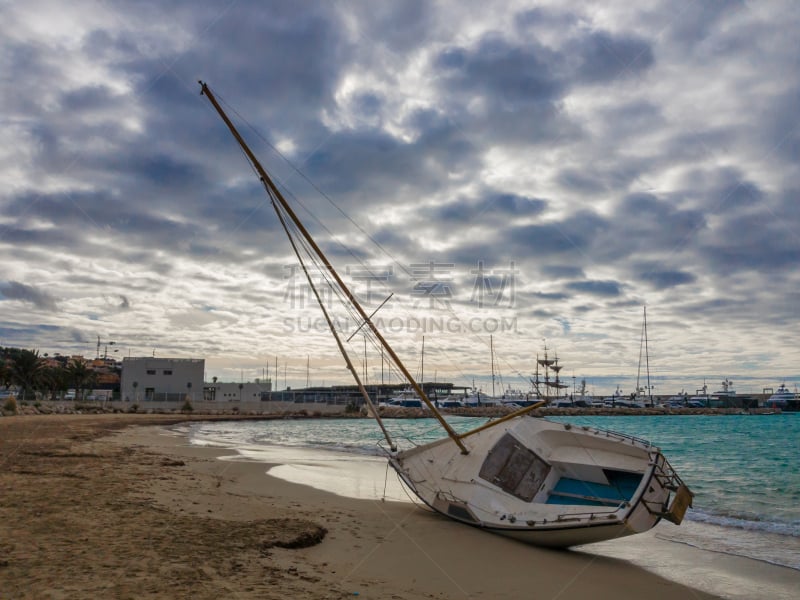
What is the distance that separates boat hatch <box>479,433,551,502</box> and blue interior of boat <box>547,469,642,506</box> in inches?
20.9

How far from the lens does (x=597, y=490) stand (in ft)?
43.4

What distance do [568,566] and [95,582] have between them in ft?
25.7

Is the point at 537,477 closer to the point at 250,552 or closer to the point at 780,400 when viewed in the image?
the point at 250,552

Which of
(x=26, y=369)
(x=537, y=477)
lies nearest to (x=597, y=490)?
(x=537, y=477)

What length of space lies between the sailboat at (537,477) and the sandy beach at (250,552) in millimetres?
460

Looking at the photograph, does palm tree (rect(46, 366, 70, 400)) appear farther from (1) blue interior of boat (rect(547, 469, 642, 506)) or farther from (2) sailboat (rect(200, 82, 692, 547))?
(1) blue interior of boat (rect(547, 469, 642, 506))

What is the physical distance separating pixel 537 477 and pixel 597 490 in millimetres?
1467

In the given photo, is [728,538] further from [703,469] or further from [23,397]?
[23,397]

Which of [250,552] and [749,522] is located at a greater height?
[250,552]

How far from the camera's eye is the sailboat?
10953 millimetres

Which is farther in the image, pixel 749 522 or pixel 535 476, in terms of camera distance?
pixel 749 522

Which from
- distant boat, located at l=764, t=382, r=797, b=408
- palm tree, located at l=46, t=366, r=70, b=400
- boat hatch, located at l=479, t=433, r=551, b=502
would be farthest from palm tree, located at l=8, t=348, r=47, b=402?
distant boat, located at l=764, t=382, r=797, b=408

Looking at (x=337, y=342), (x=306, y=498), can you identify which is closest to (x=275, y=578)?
(x=306, y=498)

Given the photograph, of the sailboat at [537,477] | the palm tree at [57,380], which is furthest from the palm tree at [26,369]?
the sailboat at [537,477]
